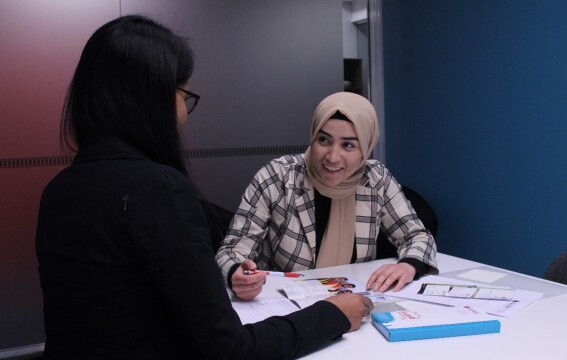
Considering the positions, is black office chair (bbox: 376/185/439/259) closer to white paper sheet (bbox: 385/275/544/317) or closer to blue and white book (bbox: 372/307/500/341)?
white paper sheet (bbox: 385/275/544/317)

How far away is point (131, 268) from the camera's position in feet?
2.88

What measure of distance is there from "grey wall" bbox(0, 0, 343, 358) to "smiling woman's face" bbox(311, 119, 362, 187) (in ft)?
2.80

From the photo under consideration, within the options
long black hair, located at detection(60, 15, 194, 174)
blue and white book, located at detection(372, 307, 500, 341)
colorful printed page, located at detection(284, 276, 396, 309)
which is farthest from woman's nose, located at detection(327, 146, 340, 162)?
long black hair, located at detection(60, 15, 194, 174)

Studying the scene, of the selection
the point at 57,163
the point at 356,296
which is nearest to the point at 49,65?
the point at 57,163

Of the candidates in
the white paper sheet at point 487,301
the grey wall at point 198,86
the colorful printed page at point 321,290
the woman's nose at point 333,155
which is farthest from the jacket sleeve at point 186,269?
the grey wall at point 198,86

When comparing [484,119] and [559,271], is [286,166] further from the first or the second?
[484,119]

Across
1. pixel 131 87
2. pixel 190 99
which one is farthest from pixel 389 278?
pixel 131 87

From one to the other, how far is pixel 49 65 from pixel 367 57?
2.09 m

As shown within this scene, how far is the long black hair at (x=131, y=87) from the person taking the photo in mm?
933

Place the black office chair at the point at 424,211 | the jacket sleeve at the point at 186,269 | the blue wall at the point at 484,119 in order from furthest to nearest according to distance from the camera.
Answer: the black office chair at the point at 424,211 < the blue wall at the point at 484,119 < the jacket sleeve at the point at 186,269

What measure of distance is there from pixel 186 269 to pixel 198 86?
95.0 inches

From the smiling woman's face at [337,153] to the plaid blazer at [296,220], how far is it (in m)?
0.11

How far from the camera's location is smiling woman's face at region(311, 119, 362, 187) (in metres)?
1.97

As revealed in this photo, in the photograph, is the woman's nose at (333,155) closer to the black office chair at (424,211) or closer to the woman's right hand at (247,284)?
the woman's right hand at (247,284)
